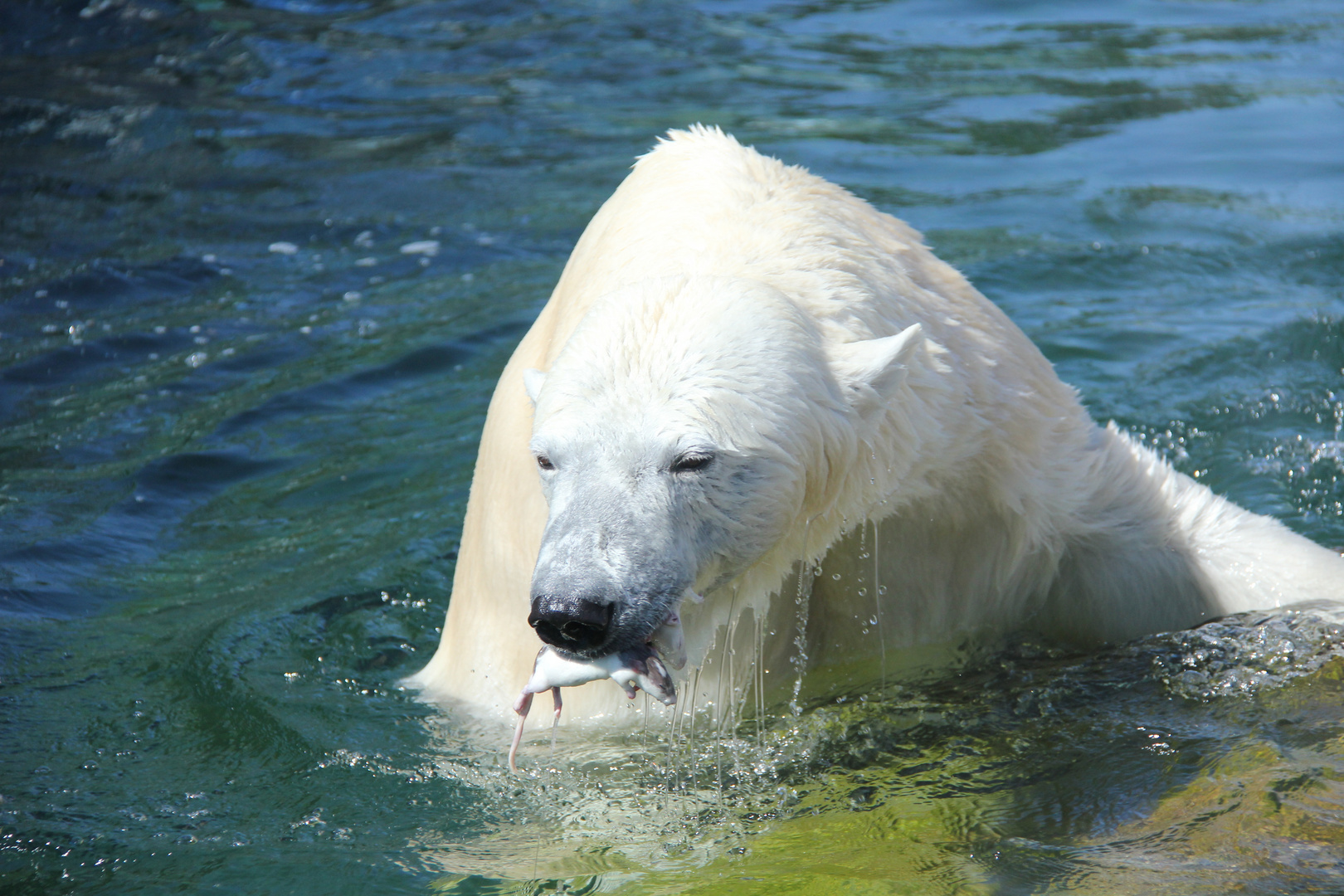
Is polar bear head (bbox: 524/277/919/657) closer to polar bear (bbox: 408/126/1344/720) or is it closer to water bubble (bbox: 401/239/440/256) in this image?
polar bear (bbox: 408/126/1344/720)

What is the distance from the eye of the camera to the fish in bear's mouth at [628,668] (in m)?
2.54

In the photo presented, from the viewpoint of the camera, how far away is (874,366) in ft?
9.07

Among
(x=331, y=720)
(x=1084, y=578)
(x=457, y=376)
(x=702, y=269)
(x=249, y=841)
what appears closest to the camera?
(x=702, y=269)

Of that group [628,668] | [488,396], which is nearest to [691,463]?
[628,668]

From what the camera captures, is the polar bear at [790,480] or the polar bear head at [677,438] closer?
the polar bear head at [677,438]

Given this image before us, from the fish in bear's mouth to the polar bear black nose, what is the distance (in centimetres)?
7

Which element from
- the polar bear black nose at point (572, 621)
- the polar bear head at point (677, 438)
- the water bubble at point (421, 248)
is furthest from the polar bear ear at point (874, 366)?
the water bubble at point (421, 248)

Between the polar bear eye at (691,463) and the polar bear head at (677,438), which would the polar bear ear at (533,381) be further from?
the polar bear eye at (691,463)

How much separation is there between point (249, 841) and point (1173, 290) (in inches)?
210

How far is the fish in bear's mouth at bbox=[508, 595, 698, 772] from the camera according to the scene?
8.34 feet

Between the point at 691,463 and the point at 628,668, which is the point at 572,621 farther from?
the point at 691,463

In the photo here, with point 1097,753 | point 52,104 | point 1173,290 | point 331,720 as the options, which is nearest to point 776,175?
point 1097,753

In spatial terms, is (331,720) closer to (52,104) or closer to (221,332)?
(221,332)

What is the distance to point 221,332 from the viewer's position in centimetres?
703
